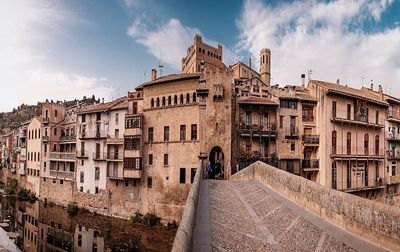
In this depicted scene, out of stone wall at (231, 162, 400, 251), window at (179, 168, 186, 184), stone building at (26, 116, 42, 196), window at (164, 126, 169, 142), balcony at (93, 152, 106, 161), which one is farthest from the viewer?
stone building at (26, 116, 42, 196)

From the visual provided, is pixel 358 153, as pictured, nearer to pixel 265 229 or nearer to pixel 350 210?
pixel 265 229

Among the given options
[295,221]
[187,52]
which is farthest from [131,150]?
[187,52]

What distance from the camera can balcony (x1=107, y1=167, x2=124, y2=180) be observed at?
3860cm

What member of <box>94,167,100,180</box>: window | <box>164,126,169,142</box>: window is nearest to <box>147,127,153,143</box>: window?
<box>164,126,169,142</box>: window

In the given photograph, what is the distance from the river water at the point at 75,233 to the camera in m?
31.7

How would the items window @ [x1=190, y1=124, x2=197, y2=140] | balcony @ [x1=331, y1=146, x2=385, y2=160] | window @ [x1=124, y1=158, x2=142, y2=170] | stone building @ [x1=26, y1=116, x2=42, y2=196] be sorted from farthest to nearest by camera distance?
stone building @ [x1=26, y1=116, x2=42, y2=196]
window @ [x1=124, y1=158, x2=142, y2=170]
balcony @ [x1=331, y1=146, x2=385, y2=160]
window @ [x1=190, y1=124, x2=197, y2=140]

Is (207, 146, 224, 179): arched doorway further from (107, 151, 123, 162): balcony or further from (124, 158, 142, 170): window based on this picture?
(107, 151, 123, 162): balcony

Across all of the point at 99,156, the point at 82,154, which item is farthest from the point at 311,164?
the point at 82,154

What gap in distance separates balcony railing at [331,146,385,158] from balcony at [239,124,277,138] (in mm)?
7486

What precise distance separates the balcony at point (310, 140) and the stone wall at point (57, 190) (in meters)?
32.3

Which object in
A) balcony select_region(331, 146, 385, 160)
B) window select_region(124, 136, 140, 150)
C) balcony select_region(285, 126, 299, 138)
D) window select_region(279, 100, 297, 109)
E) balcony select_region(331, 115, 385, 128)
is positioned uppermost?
window select_region(279, 100, 297, 109)

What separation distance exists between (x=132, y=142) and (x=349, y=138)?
2537 centimetres

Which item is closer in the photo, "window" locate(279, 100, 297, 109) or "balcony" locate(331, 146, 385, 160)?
"window" locate(279, 100, 297, 109)

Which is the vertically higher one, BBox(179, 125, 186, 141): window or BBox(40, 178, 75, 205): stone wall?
BBox(179, 125, 186, 141): window
